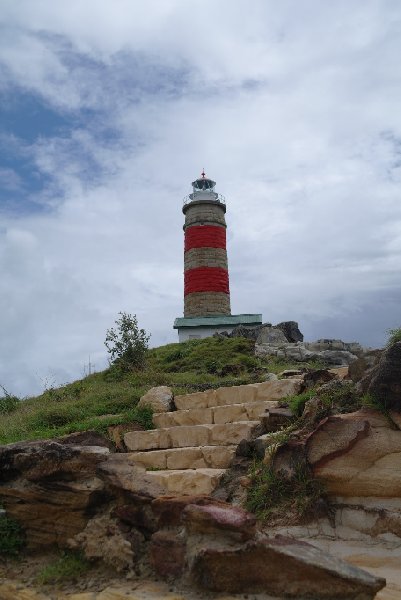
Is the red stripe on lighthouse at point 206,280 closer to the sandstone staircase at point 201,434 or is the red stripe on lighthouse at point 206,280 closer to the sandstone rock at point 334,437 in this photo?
the sandstone staircase at point 201,434

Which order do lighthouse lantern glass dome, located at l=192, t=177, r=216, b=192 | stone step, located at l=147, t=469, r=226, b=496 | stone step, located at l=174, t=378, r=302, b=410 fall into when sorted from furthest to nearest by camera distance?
lighthouse lantern glass dome, located at l=192, t=177, r=216, b=192 → stone step, located at l=174, t=378, r=302, b=410 → stone step, located at l=147, t=469, r=226, b=496

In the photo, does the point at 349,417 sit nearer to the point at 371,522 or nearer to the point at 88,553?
the point at 371,522

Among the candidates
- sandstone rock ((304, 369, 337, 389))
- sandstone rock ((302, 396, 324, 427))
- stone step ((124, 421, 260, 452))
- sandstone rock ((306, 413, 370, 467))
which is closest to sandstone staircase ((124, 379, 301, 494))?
stone step ((124, 421, 260, 452))

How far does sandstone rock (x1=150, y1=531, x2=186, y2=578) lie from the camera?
141 inches

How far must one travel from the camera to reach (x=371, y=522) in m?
5.01

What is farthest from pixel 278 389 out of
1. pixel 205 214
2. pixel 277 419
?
pixel 205 214

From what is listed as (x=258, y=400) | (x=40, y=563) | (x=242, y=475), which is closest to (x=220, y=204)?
(x=258, y=400)

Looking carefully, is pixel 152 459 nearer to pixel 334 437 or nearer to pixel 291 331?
pixel 334 437

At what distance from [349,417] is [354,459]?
53cm

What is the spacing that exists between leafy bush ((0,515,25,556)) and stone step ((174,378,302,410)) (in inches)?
222

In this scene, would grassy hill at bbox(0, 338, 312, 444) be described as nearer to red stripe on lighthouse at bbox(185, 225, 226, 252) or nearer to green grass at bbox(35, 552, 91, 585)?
green grass at bbox(35, 552, 91, 585)

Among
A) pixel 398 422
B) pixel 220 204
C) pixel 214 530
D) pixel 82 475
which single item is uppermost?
pixel 220 204

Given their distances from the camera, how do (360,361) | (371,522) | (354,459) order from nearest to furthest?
1. (371,522)
2. (354,459)
3. (360,361)

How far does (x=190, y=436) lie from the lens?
8.86m
